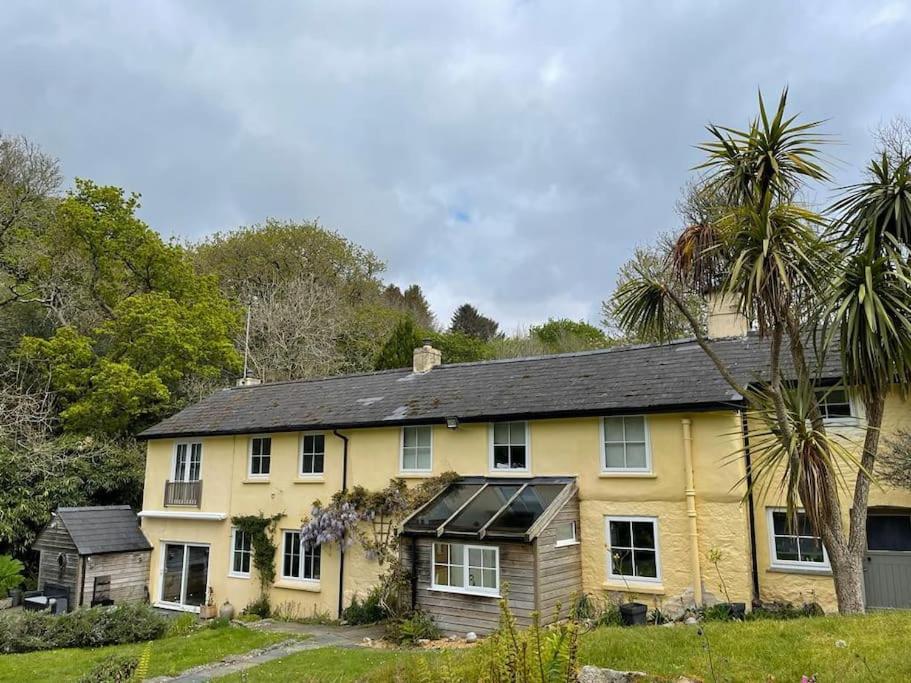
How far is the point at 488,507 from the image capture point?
45.6 ft

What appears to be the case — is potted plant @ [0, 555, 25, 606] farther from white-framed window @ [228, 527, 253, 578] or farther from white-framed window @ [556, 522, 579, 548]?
white-framed window @ [556, 522, 579, 548]

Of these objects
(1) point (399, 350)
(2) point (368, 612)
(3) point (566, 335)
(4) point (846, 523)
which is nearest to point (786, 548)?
(4) point (846, 523)

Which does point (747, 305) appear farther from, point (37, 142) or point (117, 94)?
point (37, 142)

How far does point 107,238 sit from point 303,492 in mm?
16468

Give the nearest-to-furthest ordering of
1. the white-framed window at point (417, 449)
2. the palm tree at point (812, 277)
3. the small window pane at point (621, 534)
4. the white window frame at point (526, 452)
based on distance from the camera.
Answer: the palm tree at point (812, 277), the small window pane at point (621, 534), the white window frame at point (526, 452), the white-framed window at point (417, 449)

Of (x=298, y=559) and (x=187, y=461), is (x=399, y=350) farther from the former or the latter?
(x=298, y=559)

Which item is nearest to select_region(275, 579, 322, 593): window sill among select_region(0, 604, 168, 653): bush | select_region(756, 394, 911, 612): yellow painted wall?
select_region(0, 604, 168, 653): bush

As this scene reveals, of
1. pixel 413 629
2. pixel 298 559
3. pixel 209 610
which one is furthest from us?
pixel 209 610

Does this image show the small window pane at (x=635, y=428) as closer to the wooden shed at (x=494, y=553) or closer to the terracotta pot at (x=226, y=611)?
the wooden shed at (x=494, y=553)

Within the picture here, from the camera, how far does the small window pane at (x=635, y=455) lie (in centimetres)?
1390

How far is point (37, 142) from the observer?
2975 centimetres

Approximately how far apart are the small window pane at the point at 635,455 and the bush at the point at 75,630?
38.1ft

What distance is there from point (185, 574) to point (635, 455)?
47.8ft

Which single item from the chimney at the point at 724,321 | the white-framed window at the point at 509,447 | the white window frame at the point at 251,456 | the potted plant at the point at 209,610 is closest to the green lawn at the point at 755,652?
the white-framed window at the point at 509,447
